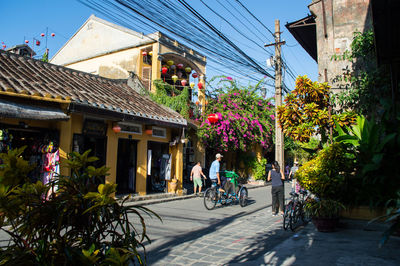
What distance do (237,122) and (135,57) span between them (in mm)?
7675

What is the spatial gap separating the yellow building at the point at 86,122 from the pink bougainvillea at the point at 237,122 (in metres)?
3.85

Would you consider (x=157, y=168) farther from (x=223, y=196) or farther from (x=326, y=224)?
(x=326, y=224)

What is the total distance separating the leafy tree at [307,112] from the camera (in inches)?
270

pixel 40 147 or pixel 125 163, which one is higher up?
pixel 40 147

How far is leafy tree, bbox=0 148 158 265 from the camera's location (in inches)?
70.5

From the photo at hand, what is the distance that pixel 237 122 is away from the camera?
1844cm

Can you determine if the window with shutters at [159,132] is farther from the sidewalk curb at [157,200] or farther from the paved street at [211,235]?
the paved street at [211,235]

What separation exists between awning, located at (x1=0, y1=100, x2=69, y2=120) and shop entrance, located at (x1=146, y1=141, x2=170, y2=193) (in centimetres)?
553

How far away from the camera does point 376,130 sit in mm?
4559

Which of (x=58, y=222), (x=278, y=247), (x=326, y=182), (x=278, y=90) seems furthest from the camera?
(x=278, y=90)

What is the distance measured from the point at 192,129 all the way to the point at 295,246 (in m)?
13.1

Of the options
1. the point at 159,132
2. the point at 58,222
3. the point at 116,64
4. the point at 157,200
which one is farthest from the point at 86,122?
the point at 116,64

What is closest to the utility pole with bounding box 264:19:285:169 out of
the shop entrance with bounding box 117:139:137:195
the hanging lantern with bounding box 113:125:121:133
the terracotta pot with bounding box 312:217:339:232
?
the terracotta pot with bounding box 312:217:339:232

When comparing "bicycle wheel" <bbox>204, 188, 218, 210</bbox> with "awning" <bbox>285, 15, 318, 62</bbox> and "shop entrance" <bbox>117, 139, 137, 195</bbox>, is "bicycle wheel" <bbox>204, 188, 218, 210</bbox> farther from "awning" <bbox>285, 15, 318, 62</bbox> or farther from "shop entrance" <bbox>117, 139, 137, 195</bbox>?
"awning" <bbox>285, 15, 318, 62</bbox>
